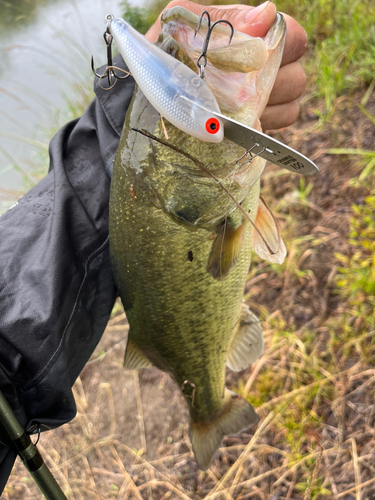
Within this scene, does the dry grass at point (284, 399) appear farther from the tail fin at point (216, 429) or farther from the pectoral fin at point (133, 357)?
the pectoral fin at point (133, 357)

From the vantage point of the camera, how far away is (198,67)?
1090 millimetres

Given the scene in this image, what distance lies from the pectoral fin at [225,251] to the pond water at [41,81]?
12.2 feet

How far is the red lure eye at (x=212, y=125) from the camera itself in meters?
0.95

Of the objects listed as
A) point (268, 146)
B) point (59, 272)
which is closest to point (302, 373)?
point (59, 272)

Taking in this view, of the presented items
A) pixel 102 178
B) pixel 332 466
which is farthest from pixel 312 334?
pixel 102 178

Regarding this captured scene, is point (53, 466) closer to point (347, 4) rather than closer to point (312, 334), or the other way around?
point (312, 334)

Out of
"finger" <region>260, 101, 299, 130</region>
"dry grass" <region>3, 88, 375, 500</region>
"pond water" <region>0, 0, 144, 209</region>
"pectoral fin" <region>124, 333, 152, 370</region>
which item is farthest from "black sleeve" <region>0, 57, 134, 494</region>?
"pond water" <region>0, 0, 144, 209</region>

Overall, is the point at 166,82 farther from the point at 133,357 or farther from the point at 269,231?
the point at 133,357

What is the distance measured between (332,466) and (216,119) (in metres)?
1.96

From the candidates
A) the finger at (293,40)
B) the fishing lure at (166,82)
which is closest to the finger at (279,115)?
the finger at (293,40)

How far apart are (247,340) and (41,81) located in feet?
16.5

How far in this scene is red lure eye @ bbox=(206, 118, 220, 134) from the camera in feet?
3.13

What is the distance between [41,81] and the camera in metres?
5.53

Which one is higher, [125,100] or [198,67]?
[198,67]
